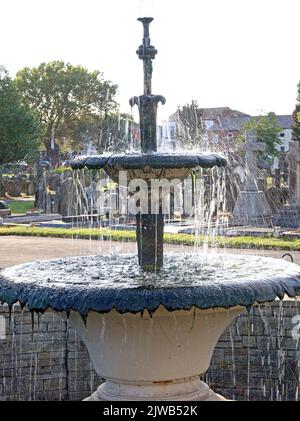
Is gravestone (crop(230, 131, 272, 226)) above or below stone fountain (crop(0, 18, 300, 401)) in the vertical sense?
above

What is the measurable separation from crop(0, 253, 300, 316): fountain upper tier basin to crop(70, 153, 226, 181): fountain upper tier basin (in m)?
0.72

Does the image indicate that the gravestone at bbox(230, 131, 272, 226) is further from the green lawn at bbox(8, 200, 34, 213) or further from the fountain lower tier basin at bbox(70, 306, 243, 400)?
the fountain lower tier basin at bbox(70, 306, 243, 400)

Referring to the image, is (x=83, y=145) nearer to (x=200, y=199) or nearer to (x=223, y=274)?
(x=200, y=199)

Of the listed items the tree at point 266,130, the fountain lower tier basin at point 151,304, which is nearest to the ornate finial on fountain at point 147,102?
the fountain lower tier basin at point 151,304

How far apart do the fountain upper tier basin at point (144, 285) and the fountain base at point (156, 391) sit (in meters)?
0.81

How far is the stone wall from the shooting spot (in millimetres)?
8102

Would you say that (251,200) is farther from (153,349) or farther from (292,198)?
(153,349)

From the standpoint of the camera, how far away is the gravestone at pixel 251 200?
68.9 ft

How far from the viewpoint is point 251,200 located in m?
22.1

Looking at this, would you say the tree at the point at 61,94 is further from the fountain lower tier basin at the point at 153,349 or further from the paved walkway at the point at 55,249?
the fountain lower tier basin at the point at 153,349

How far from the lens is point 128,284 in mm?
5250

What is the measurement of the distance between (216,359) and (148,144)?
10.3 ft

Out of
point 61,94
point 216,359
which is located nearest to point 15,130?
point 61,94

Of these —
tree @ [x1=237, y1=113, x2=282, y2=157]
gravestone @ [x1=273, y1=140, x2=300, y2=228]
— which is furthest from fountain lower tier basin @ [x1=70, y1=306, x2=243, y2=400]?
tree @ [x1=237, y1=113, x2=282, y2=157]
